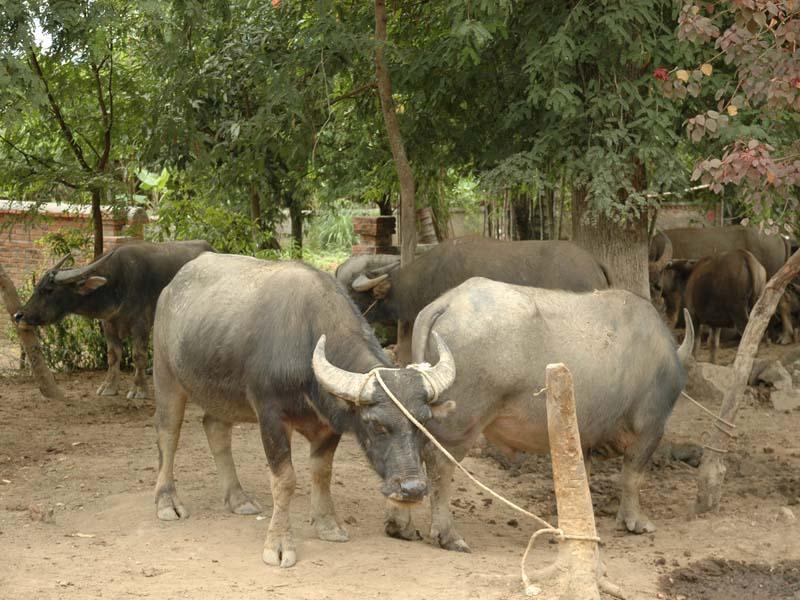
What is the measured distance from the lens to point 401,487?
19.6 ft

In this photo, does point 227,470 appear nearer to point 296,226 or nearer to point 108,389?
point 108,389

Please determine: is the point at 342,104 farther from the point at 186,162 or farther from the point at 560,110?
the point at 560,110

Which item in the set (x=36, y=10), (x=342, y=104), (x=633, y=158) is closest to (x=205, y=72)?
(x=342, y=104)

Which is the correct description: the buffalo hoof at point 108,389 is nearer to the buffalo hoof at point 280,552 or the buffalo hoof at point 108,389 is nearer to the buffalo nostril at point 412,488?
the buffalo hoof at point 280,552

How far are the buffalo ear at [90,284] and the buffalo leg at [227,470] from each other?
431cm

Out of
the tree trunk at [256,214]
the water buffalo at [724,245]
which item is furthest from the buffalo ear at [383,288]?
the water buffalo at [724,245]

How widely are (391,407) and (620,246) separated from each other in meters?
5.77

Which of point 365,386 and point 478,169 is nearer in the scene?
point 365,386

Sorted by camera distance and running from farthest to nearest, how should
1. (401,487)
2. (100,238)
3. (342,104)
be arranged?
(100,238) → (342,104) → (401,487)

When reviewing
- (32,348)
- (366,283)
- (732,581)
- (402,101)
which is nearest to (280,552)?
(732,581)

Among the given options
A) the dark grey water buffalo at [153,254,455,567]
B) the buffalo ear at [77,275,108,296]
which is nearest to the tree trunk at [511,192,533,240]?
the buffalo ear at [77,275,108,296]

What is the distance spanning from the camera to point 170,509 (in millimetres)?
7629

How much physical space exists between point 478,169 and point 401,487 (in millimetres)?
6308

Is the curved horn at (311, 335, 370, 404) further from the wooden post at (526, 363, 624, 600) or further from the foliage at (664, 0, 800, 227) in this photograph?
the foliage at (664, 0, 800, 227)
